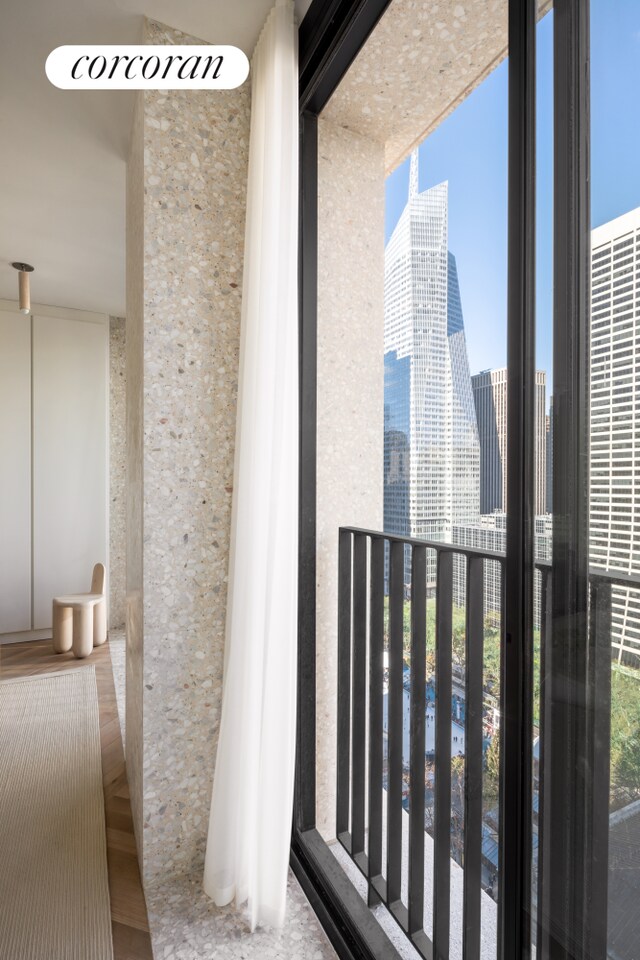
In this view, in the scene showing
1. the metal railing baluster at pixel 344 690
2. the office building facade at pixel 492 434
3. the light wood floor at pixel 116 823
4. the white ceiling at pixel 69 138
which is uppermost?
the white ceiling at pixel 69 138

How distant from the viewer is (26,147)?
7.28ft

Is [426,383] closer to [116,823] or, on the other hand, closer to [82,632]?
[116,823]

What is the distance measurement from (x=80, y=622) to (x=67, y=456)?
1.45 meters

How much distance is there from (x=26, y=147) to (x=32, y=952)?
9.63 ft

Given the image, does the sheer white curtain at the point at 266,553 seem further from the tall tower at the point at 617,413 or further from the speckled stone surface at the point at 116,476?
the speckled stone surface at the point at 116,476

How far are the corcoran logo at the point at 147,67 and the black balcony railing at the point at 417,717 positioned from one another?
147cm

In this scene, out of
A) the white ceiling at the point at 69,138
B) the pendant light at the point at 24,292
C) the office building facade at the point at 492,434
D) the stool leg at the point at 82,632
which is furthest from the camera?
the stool leg at the point at 82,632

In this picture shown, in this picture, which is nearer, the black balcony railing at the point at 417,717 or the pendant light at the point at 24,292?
the black balcony railing at the point at 417,717

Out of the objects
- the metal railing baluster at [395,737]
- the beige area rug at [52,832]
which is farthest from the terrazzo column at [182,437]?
the metal railing baluster at [395,737]

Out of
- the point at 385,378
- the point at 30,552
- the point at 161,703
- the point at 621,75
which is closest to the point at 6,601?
the point at 30,552

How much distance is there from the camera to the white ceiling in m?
1.53

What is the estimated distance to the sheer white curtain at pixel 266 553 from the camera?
1372mm

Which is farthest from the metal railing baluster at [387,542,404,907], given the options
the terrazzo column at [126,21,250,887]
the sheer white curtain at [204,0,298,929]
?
the terrazzo column at [126,21,250,887]

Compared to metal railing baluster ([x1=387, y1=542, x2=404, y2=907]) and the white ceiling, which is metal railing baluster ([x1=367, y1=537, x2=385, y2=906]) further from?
the white ceiling
